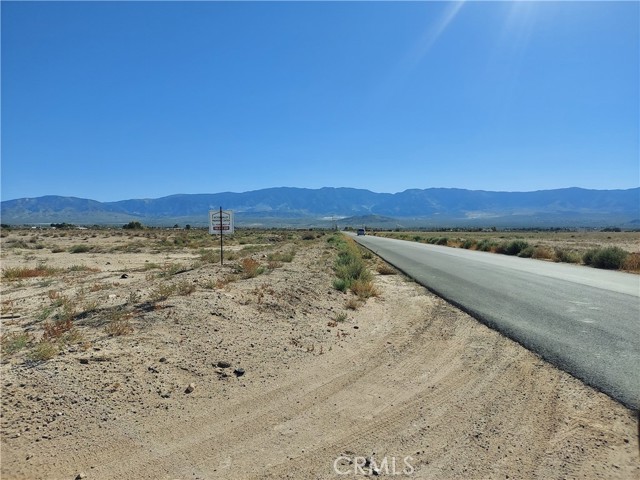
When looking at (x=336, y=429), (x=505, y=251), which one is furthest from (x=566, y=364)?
(x=505, y=251)

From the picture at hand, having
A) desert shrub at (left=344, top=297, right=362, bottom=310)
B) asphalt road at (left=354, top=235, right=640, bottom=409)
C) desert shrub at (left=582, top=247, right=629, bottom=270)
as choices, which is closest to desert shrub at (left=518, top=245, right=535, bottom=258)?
desert shrub at (left=582, top=247, right=629, bottom=270)

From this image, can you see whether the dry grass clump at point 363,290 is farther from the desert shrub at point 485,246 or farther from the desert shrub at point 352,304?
the desert shrub at point 485,246

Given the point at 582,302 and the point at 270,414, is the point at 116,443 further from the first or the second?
the point at 582,302

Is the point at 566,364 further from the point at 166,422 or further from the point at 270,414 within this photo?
the point at 166,422

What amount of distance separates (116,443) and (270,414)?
1.59 m

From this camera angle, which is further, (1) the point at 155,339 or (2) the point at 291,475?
(1) the point at 155,339

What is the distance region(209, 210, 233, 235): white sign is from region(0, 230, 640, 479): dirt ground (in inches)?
311

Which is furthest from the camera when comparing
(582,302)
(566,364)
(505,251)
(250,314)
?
(505,251)

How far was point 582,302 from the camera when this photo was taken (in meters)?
11.4

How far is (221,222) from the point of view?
16.9 m

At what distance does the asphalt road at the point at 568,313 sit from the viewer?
6.20 m

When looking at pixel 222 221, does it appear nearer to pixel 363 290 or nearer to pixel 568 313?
pixel 363 290

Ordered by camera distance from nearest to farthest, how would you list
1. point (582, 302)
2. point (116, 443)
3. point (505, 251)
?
point (116, 443) → point (582, 302) → point (505, 251)

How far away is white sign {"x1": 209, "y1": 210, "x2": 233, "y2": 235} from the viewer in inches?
665
